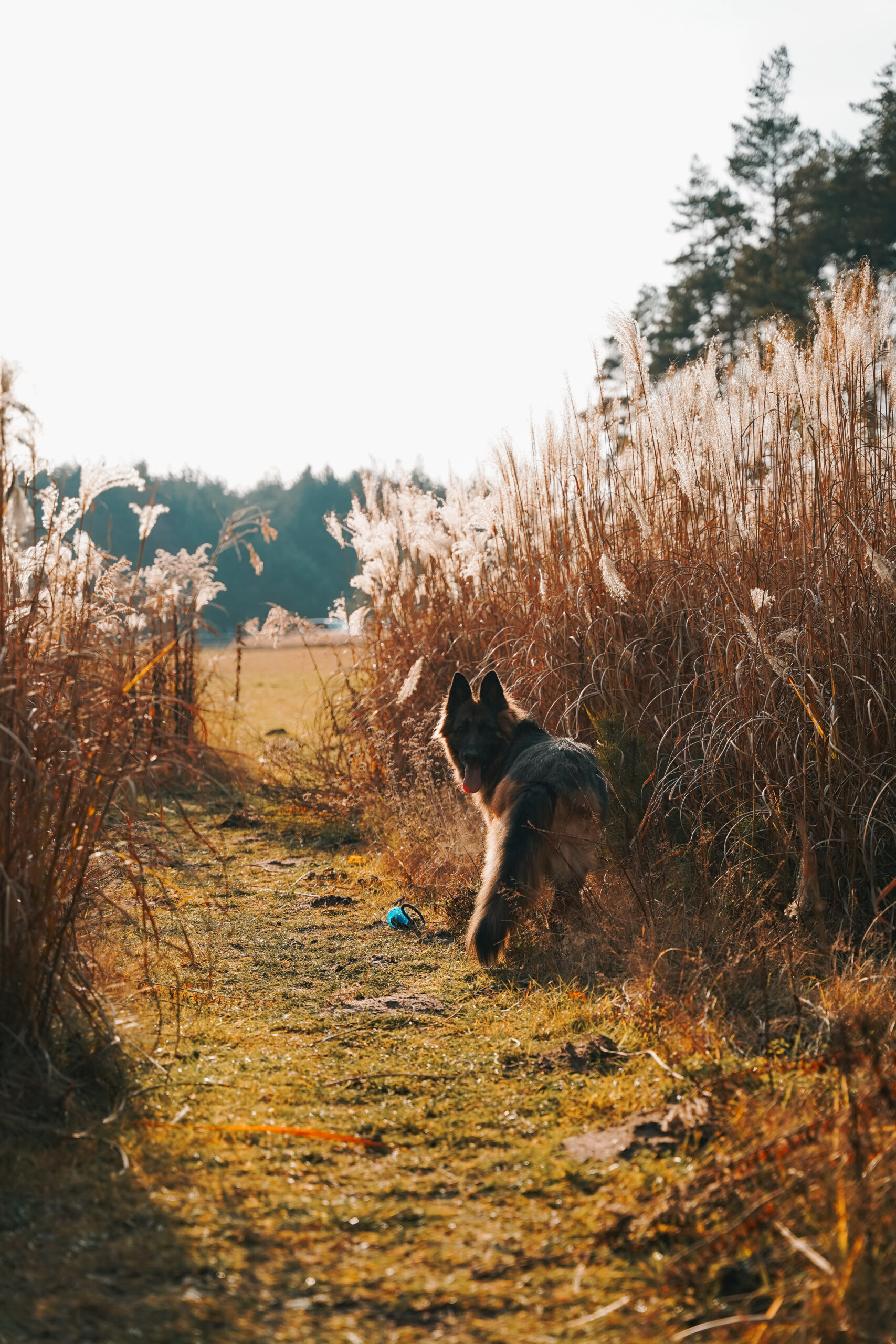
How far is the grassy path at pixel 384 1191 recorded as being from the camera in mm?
2045

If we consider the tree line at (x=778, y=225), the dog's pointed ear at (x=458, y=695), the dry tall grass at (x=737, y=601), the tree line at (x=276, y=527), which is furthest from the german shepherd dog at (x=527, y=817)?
the tree line at (x=276, y=527)

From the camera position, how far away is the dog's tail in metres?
4.18

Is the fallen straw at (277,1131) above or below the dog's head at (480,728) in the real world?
below

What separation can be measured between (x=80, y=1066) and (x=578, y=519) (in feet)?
15.3

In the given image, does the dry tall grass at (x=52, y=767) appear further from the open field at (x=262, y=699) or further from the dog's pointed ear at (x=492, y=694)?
the dog's pointed ear at (x=492, y=694)

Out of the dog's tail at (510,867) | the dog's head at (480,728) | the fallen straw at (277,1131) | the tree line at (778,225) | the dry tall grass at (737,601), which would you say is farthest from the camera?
the tree line at (778,225)

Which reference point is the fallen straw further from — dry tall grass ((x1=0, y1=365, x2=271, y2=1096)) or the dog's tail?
the dog's tail

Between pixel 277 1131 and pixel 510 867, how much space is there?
161cm

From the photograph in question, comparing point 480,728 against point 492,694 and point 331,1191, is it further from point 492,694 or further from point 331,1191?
point 331,1191

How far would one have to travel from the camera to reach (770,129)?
30.3m

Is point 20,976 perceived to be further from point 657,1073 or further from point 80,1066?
point 657,1073

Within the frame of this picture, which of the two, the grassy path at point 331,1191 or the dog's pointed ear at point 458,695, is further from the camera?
the dog's pointed ear at point 458,695

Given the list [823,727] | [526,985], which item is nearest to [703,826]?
[823,727]

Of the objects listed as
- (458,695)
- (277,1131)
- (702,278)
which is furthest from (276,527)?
(277,1131)
